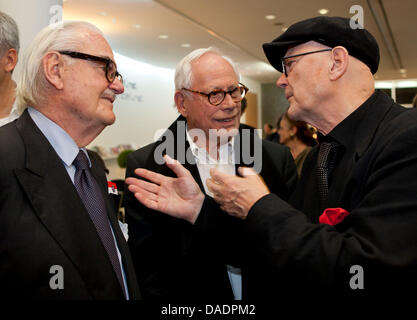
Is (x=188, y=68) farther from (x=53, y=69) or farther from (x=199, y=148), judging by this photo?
(x=53, y=69)

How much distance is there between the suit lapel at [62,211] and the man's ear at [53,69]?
18 centimetres

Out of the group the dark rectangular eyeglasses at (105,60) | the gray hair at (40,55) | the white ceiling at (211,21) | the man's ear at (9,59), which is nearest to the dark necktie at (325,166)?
the dark rectangular eyeglasses at (105,60)

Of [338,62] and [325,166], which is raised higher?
[338,62]

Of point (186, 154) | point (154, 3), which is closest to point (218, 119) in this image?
point (186, 154)

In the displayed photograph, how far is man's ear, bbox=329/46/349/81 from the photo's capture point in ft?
4.61

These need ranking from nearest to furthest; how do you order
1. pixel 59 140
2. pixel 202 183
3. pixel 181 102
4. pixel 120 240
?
pixel 59 140 < pixel 120 240 < pixel 202 183 < pixel 181 102

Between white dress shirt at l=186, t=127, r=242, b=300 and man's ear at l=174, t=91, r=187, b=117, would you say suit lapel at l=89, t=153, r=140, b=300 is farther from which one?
man's ear at l=174, t=91, r=187, b=117

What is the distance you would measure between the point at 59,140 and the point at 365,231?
101cm

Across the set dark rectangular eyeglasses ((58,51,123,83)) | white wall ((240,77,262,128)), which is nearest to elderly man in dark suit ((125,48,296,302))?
dark rectangular eyeglasses ((58,51,123,83))

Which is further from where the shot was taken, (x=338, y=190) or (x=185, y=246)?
(x=185, y=246)

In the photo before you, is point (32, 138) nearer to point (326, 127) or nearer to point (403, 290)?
point (326, 127)

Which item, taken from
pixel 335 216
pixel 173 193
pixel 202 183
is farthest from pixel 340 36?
pixel 202 183

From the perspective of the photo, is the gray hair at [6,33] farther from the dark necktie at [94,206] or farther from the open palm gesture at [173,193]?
the open palm gesture at [173,193]

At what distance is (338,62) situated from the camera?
143 centimetres
